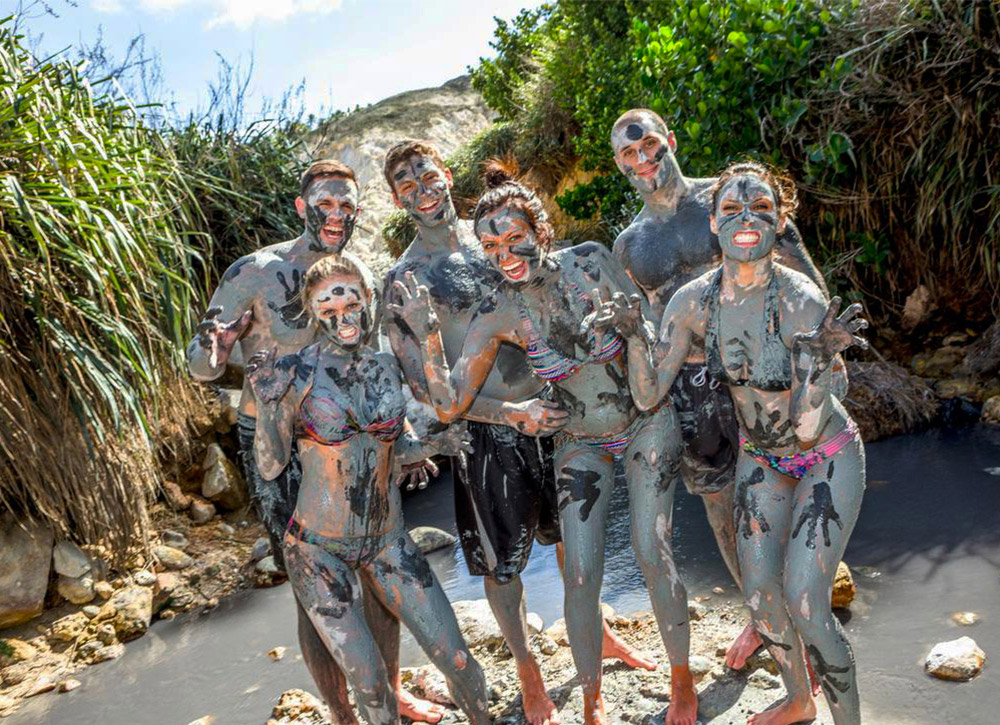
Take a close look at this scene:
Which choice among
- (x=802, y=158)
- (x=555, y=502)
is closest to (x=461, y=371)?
(x=555, y=502)

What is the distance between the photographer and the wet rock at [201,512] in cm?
629

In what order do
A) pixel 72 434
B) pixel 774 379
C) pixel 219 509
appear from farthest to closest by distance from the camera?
pixel 219 509
pixel 72 434
pixel 774 379

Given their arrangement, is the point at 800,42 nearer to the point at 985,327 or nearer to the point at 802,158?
the point at 802,158

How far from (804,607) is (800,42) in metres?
5.09

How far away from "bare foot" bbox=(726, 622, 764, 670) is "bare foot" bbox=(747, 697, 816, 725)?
1.63 feet

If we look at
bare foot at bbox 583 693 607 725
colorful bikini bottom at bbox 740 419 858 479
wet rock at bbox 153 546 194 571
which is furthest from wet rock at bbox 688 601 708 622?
wet rock at bbox 153 546 194 571

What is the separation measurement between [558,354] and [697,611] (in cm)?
180

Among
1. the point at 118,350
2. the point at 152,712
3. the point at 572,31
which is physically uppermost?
the point at 572,31

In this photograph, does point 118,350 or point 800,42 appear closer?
point 118,350

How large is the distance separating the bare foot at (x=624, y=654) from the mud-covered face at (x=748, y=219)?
182cm

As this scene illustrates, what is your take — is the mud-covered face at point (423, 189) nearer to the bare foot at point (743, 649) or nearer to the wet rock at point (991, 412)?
the bare foot at point (743, 649)

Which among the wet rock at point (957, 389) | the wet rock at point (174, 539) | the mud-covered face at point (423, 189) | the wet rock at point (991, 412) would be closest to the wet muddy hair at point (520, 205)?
the mud-covered face at point (423, 189)

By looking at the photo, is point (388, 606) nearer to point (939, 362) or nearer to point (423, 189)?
point (423, 189)

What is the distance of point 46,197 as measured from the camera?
5.18m
